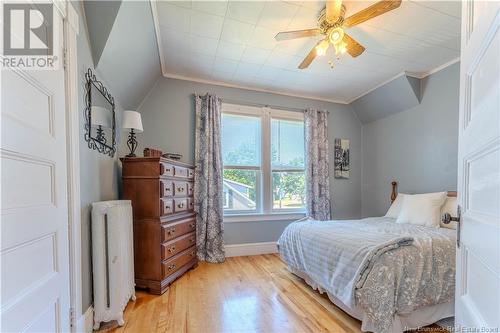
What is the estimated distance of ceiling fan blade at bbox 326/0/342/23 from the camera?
1641mm

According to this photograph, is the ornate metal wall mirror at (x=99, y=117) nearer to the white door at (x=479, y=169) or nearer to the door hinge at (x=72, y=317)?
the door hinge at (x=72, y=317)

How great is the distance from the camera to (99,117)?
1.94 m

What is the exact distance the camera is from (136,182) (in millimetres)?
2305

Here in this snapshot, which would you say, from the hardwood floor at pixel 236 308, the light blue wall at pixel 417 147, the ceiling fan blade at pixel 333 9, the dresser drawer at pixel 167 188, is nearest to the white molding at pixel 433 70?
the light blue wall at pixel 417 147

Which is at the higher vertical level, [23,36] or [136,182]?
[23,36]

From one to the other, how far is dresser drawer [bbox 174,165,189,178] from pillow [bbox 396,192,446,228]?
8.75 feet

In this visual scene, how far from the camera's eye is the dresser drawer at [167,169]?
2297mm

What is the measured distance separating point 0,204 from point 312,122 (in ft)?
12.3

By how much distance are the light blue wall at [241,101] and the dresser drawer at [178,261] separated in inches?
28.0

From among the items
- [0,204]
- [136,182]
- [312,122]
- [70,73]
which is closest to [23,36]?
[70,73]

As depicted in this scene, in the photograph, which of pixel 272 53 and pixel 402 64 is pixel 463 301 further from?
pixel 402 64

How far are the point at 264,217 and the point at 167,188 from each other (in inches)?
70.1

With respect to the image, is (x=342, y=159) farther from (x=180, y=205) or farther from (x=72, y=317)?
(x=72, y=317)

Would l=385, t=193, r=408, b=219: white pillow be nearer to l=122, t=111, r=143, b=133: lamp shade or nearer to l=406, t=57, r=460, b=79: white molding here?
l=406, t=57, r=460, b=79: white molding
